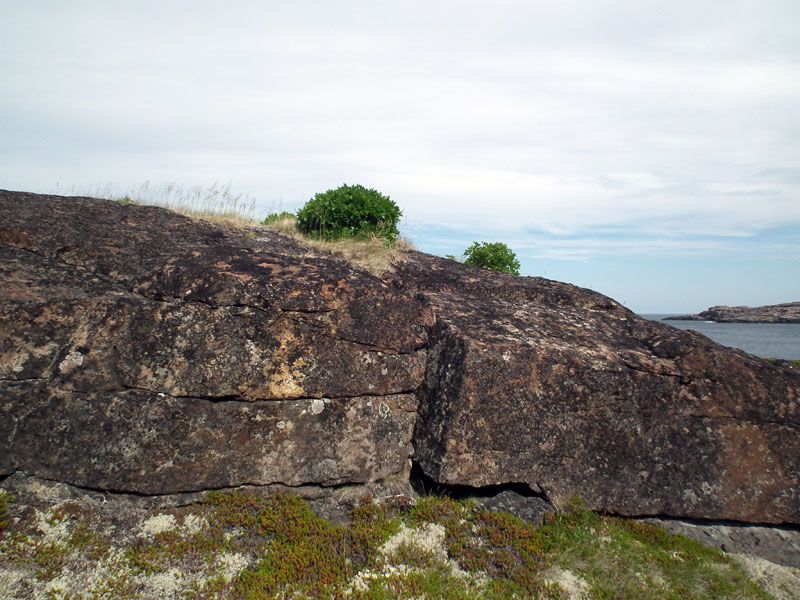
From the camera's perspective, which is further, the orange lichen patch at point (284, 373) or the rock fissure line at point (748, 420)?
the rock fissure line at point (748, 420)

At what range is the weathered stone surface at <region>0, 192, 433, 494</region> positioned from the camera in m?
5.71

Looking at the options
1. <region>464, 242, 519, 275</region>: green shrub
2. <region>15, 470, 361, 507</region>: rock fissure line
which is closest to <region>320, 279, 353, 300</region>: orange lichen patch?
<region>15, 470, 361, 507</region>: rock fissure line

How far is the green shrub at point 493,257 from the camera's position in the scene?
15.4 metres

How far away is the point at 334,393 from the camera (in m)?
6.49

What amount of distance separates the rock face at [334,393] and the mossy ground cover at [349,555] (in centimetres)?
40

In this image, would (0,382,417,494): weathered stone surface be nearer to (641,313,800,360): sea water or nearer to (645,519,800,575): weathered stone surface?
(645,519,800,575): weathered stone surface

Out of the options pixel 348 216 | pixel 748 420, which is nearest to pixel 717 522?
pixel 748 420

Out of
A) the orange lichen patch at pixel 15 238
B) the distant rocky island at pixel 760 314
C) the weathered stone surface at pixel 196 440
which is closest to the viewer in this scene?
the weathered stone surface at pixel 196 440

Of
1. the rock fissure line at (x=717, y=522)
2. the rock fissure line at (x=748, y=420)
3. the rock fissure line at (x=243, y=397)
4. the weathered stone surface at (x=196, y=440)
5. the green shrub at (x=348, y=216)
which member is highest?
the green shrub at (x=348, y=216)

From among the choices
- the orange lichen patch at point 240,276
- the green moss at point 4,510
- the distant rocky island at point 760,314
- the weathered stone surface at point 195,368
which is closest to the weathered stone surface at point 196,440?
the weathered stone surface at point 195,368

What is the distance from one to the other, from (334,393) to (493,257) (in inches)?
393

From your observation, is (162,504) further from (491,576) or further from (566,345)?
(566,345)

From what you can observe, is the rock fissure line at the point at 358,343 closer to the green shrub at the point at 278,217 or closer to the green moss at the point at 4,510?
the green moss at the point at 4,510

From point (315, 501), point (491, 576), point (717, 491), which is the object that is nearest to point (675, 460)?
point (717, 491)
